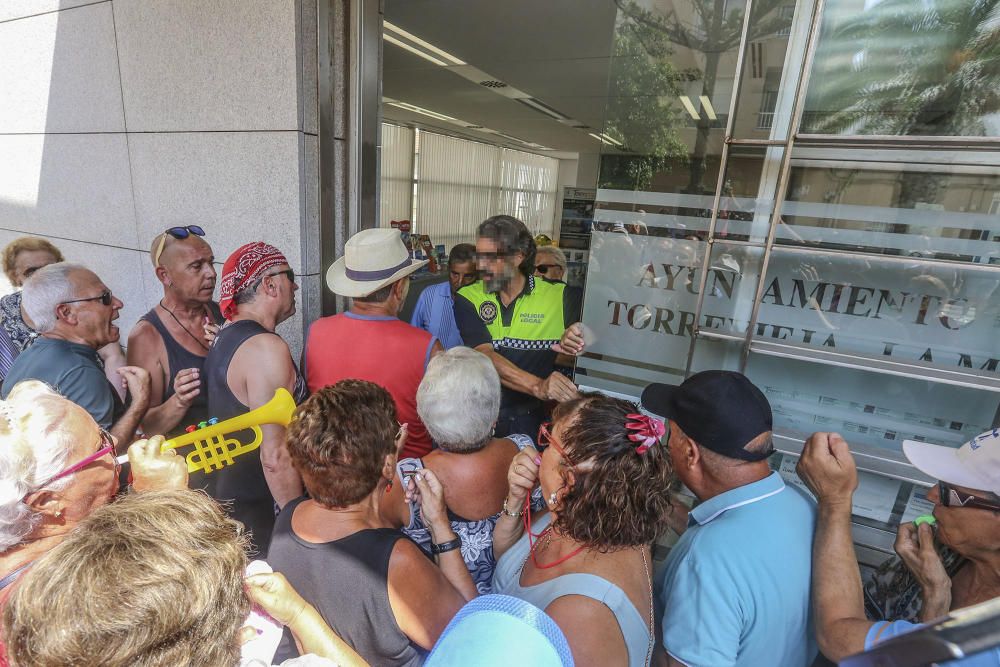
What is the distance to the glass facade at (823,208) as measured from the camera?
1.90m

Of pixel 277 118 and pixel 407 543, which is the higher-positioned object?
pixel 277 118

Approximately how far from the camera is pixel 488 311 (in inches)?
104

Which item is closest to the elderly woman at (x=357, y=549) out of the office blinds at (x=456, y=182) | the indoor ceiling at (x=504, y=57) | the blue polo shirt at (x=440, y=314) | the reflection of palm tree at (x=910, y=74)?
the blue polo shirt at (x=440, y=314)

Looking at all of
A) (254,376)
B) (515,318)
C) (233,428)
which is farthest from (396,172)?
(233,428)

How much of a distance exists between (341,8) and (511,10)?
7.06 ft

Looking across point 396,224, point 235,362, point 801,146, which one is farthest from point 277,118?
point 396,224

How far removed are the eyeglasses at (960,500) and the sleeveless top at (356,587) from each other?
4.63ft

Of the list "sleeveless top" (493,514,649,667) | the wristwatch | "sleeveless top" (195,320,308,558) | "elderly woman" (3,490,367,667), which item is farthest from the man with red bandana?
"sleeveless top" (493,514,649,667)

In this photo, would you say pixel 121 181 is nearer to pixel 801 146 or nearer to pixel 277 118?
pixel 277 118

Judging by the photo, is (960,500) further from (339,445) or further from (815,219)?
(339,445)

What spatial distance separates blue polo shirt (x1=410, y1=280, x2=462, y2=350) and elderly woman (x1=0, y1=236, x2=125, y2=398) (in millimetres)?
1549

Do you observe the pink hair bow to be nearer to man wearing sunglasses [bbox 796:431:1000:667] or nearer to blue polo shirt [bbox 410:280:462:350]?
man wearing sunglasses [bbox 796:431:1000:667]

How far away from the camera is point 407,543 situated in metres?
1.29

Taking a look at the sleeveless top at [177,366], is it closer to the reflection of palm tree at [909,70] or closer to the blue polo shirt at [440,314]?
the blue polo shirt at [440,314]
